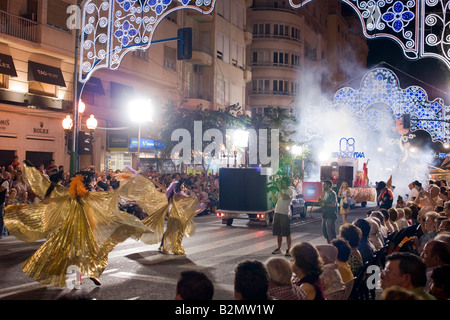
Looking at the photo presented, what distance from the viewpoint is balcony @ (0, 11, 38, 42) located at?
71.9ft

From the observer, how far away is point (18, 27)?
74.3 feet

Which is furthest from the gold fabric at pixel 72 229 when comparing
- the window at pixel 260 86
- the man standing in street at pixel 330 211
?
the window at pixel 260 86

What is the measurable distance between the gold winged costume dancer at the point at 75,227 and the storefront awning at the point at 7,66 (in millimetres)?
14994

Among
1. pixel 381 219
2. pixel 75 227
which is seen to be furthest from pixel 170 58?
pixel 75 227

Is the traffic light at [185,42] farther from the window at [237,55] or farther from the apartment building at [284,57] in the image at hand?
the apartment building at [284,57]

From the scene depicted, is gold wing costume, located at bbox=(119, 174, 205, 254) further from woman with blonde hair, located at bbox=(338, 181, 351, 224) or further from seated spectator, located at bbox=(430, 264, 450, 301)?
seated spectator, located at bbox=(430, 264, 450, 301)

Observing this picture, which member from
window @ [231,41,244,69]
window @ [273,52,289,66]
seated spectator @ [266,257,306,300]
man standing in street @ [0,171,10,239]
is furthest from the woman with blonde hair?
window @ [273,52,289,66]

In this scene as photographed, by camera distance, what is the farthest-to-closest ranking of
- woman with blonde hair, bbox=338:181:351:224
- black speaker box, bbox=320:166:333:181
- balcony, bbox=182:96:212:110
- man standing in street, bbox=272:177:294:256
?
balcony, bbox=182:96:212:110 < black speaker box, bbox=320:166:333:181 < woman with blonde hair, bbox=338:181:351:224 < man standing in street, bbox=272:177:294:256

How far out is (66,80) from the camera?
2577 centimetres

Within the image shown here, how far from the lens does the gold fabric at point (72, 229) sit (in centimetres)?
767

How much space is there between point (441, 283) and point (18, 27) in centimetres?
2276

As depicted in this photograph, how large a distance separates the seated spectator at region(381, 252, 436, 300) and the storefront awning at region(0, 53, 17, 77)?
2057 centimetres

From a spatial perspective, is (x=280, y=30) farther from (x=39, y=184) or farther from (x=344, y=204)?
(x=39, y=184)
